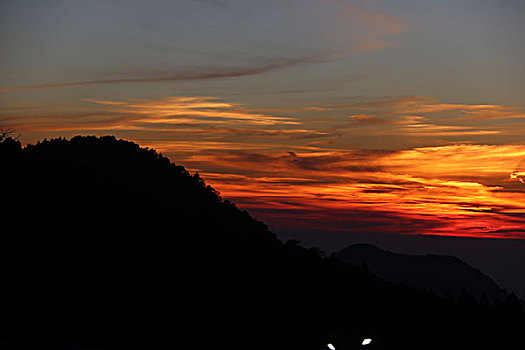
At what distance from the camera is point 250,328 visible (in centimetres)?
5731

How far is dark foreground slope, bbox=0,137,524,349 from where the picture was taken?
4000 centimetres

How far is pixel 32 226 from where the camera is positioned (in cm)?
5478

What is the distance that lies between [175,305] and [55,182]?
26290mm

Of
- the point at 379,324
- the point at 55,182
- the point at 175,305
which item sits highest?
the point at 55,182

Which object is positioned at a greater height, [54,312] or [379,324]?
[54,312]

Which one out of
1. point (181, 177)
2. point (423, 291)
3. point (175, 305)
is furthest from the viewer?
point (181, 177)

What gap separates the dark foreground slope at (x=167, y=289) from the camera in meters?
40.0

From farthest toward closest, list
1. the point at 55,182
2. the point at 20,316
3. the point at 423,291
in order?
the point at 423,291
the point at 55,182
the point at 20,316

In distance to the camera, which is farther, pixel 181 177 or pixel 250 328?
pixel 181 177

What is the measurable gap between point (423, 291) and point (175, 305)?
4258 cm

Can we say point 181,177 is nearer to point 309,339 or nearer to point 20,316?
point 309,339

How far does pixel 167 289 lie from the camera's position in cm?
5728

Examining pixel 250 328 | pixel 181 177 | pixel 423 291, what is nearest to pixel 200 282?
pixel 250 328

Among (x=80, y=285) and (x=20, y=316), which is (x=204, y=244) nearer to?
(x=80, y=285)
